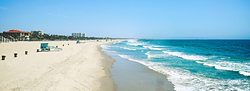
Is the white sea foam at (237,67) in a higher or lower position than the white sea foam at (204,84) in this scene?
higher

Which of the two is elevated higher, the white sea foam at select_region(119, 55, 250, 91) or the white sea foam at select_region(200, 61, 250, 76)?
the white sea foam at select_region(200, 61, 250, 76)

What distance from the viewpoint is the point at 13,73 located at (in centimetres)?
827

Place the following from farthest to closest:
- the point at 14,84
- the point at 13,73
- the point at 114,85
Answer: the point at 13,73 → the point at 114,85 → the point at 14,84

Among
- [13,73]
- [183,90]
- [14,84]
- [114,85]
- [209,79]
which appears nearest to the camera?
[14,84]

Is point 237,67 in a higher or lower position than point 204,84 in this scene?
higher

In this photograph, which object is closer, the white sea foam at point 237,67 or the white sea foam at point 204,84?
the white sea foam at point 204,84

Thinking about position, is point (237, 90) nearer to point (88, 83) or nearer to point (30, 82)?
point (88, 83)

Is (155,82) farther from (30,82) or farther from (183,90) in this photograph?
(30,82)

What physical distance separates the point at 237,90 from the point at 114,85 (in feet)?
20.5

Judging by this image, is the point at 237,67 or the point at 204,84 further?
the point at 237,67

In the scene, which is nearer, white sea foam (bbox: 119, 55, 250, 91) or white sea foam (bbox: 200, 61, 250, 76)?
white sea foam (bbox: 119, 55, 250, 91)

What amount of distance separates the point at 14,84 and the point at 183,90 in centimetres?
803

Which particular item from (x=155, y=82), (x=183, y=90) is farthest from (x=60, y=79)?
(x=183, y=90)

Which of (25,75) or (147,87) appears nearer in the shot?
(147,87)
